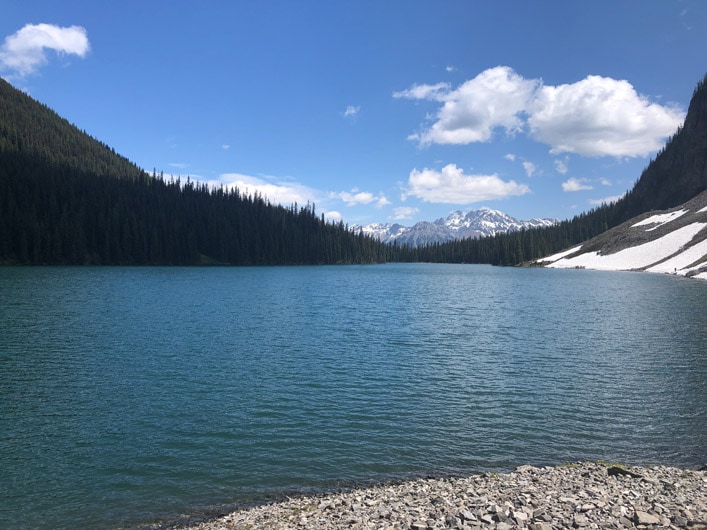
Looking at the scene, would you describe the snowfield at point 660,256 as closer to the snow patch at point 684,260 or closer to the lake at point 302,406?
the snow patch at point 684,260

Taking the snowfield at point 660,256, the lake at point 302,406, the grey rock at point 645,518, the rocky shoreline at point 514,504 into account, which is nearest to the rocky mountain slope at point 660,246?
the snowfield at point 660,256

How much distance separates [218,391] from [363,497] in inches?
573

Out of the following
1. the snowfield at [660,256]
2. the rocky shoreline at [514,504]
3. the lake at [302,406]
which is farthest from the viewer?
the snowfield at [660,256]

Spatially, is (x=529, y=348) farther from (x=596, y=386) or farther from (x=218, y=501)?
(x=218, y=501)

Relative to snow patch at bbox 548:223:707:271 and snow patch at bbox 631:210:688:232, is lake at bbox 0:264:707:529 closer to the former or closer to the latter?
snow patch at bbox 548:223:707:271

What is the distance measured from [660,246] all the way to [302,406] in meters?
177

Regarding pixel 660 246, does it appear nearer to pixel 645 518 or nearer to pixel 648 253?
pixel 648 253

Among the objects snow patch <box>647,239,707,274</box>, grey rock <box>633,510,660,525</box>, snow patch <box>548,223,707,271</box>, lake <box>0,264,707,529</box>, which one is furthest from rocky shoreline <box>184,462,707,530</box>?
snow patch <box>548,223,707,271</box>

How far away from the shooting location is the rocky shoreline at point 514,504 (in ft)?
38.2

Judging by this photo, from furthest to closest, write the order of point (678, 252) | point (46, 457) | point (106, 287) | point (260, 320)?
point (678, 252) < point (106, 287) < point (260, 320) < point (46, 457)

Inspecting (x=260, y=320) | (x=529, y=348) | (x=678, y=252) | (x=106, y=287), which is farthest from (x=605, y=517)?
(x=678, y=252)

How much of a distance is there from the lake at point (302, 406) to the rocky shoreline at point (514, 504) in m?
1.77

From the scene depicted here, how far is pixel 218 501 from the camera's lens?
1538 cm

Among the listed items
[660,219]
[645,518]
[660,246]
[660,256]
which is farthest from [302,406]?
[660,219]
